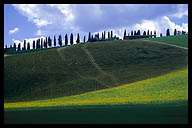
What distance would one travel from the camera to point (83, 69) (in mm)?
88688

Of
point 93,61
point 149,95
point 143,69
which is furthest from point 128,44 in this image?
point 149,95

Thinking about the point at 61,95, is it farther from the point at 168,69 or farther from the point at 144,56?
the point at 144,56

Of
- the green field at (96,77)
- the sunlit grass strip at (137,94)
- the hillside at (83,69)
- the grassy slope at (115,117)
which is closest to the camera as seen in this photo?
the grassy slope at (115,117)

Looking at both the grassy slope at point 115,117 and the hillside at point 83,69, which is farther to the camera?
the hillside at point 83,69

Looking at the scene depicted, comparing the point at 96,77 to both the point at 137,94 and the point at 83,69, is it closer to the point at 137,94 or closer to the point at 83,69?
the point at 83,69

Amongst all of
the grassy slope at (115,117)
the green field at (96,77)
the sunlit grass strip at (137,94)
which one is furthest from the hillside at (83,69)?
the grassy slope at (115,117)

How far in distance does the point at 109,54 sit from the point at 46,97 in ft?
130

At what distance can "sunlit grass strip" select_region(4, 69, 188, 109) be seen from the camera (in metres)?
54.7

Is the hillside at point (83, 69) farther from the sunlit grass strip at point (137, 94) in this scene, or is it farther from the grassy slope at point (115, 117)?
the grassy slope at point (115, 117)

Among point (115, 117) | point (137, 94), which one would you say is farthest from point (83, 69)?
point (115, 117)

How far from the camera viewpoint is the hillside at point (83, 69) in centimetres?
7488

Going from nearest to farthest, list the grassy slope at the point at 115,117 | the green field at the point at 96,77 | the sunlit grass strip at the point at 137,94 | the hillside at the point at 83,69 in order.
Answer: the grassy slope at the point at 115,117, the sunlit grass strip at the point at 137,94, the green field at the point at 96,77, the hillside at the point at 83,69

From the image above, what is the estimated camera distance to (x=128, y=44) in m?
118
